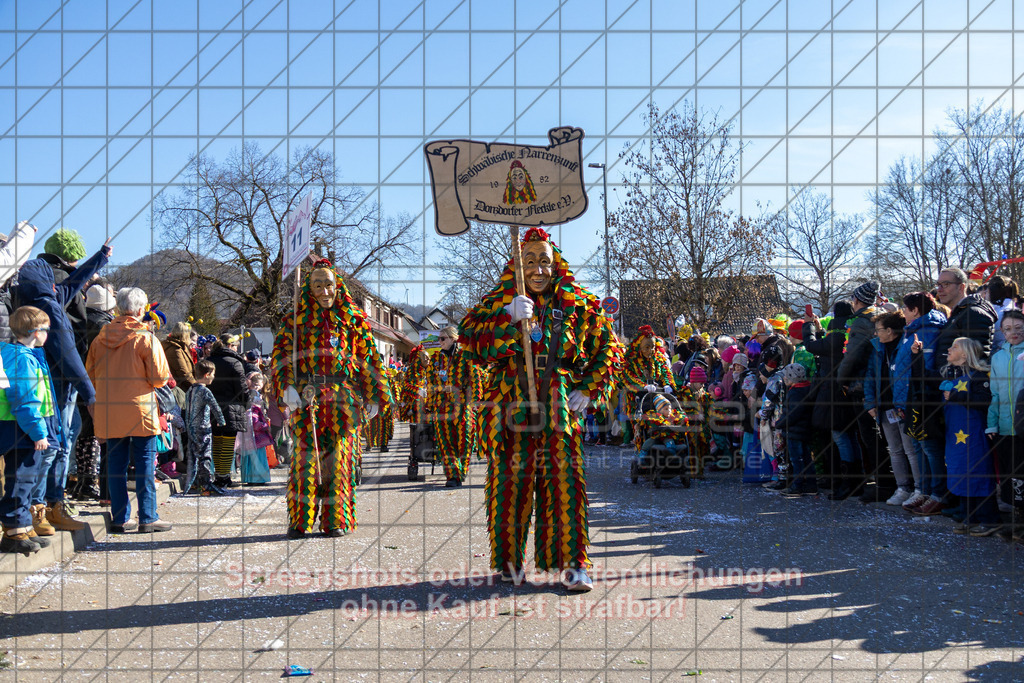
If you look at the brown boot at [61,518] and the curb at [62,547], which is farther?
the brown boot at [61,518]

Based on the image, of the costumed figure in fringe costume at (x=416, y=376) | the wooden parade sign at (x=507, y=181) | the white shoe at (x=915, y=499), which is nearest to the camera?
the wooden parade sign at (x=507, y=181)

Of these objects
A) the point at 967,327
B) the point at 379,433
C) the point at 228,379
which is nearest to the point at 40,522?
the point at 228,379

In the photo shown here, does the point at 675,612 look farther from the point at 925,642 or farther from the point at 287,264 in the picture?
the point at 287,264

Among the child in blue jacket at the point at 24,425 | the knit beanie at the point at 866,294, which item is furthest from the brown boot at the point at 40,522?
the knit beanie at the point at 866,294

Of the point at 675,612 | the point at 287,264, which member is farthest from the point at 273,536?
the point at 675,612

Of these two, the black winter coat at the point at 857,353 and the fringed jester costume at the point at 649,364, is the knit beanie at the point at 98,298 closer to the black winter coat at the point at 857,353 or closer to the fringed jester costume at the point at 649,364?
the fringed jester costume at the point at 649,364

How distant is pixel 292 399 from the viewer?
603 centimetres

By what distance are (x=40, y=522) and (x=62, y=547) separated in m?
0.23

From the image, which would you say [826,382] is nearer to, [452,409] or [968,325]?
[968,325]

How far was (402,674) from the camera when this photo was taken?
350cm

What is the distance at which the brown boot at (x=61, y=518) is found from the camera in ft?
18.0

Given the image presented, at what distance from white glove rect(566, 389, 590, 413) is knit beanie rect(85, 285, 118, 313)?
4237 millimetres

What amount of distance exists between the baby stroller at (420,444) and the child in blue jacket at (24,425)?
5293 mm

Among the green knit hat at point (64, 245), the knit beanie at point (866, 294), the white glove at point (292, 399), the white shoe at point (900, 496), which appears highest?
the green knit hat at point (64, 245)
